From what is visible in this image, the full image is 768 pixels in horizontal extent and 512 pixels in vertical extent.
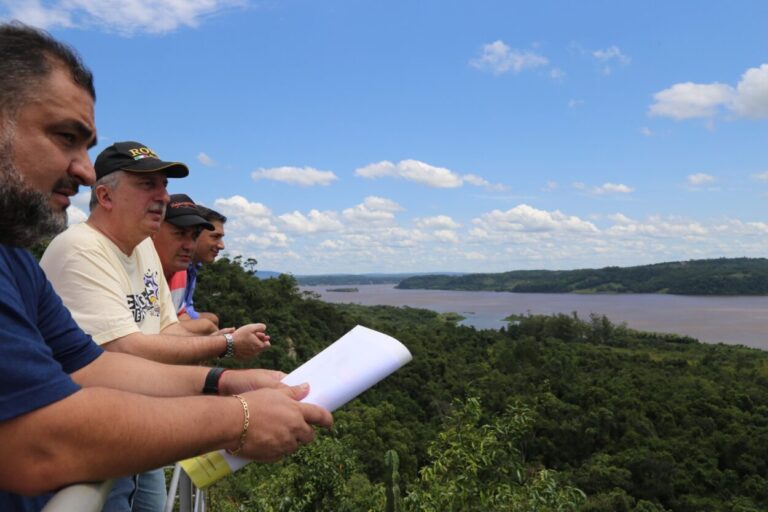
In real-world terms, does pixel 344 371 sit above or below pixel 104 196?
below

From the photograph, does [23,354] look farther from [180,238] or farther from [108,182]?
[180,238]

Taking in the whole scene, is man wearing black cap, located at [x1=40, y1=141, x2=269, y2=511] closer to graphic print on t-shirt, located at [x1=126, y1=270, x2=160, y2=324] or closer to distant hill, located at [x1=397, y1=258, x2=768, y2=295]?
graphic print on t-shirt, located at [x1=126, y1=270, x2=160, y2=324]

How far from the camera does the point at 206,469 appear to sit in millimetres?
1135

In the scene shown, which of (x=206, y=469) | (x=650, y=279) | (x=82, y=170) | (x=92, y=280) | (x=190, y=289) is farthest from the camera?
(x=650, y=279)

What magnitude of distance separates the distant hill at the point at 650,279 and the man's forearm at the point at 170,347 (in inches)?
5271

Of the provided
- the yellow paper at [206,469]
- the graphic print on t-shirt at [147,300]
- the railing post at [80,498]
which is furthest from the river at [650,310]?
the railing post at [80,498]

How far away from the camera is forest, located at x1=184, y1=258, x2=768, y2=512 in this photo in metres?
17.0

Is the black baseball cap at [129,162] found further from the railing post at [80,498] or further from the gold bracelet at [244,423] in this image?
the railing post at [80,498]

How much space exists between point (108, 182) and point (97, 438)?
129 cm

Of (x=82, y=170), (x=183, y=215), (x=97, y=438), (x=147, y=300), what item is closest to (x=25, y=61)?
(x=82, y=170)

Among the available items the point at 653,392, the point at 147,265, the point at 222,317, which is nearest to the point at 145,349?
the point at 147,265

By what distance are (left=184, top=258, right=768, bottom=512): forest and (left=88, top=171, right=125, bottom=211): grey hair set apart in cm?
706

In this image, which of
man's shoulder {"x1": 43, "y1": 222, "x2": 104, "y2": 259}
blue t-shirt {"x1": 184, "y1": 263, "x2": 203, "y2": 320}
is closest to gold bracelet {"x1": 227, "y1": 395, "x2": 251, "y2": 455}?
man's shoulder {"x1": 43, "y1": 222, "x2": 104, "y2": 259}

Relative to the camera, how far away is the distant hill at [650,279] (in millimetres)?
115500
